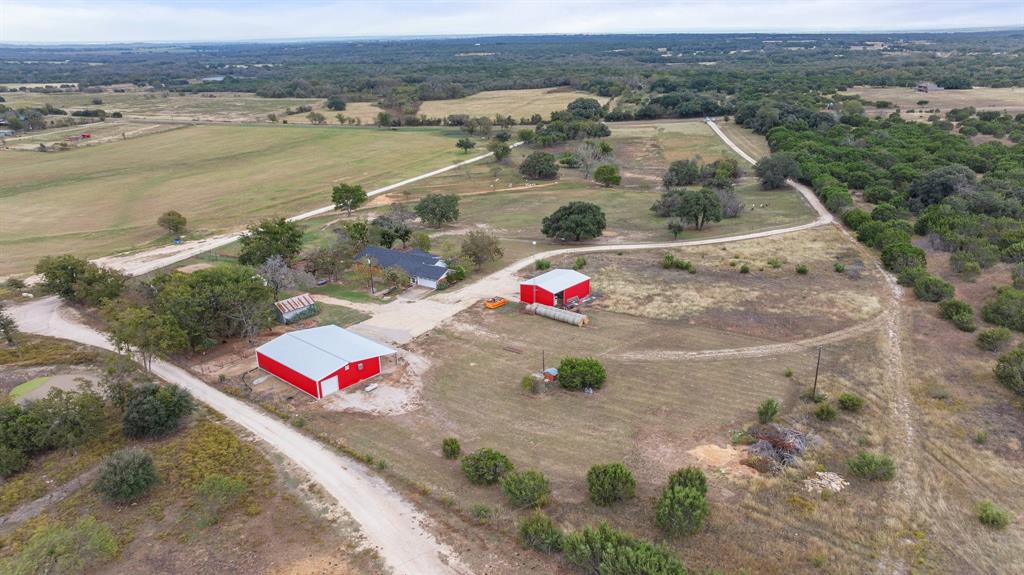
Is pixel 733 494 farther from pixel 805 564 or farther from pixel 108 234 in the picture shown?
pixel 108 234

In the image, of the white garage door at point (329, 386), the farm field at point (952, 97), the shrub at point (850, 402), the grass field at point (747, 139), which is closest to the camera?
the shrub at point (850, 402)

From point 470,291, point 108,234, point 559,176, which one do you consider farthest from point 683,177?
point 108,234

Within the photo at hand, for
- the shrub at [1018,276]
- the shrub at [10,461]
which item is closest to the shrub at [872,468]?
the shrub at [1018,276]

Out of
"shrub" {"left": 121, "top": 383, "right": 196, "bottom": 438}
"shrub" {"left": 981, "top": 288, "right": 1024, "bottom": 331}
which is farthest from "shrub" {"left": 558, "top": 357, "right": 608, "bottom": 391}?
"shrub" {"left": 981, "top": 288, "right": 1024, "bottom": 331}

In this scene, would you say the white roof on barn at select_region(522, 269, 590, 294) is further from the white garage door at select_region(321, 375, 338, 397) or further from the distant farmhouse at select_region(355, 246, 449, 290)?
the white garage door at select_region(321, 375, 338, 397)

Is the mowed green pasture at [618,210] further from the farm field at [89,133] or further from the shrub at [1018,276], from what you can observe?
the farm field at [89,133]

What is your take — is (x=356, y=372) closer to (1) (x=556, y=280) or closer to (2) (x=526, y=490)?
(2) (x=526, y=490)
